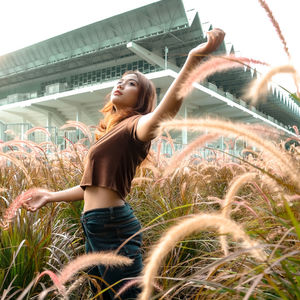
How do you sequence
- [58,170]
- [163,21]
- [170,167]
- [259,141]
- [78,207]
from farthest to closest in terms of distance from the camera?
[163,21], [58,170], [78,207], [170,167], [259,141]

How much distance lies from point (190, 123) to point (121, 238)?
89cm

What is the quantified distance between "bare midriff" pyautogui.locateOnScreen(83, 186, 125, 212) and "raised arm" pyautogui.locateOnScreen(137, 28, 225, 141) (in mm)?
341

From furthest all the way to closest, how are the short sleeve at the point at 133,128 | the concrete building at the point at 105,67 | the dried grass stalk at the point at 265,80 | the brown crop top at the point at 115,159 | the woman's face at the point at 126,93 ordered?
the concrete building at the point at 105,67 < the woman's face at the point at 126,93 < the brown crop top at the point at 115,159 < the short sleeve at the point at 133,128 < the dried grass stalk at the point at 265,80

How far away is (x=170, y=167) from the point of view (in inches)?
40.9

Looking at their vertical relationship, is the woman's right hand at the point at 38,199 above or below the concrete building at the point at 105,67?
below

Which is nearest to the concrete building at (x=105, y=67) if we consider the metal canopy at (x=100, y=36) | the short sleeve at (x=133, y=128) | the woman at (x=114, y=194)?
the metal canopy at (x=100, y=36)

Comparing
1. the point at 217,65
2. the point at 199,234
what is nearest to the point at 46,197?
the point at 199,234

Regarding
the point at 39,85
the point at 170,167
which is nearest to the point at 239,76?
the point at 39,85

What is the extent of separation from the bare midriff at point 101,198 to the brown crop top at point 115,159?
3cm

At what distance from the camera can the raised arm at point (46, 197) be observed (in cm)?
158

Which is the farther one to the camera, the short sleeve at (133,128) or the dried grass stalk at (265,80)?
the short sleeve at (133,128)

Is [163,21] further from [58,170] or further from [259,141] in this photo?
[259,141]

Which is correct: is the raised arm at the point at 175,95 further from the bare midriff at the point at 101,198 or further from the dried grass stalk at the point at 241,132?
the bare midriff at the point at 101,198

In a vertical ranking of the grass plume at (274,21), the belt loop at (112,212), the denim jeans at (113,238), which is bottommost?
the denim jeans at (113,238)
